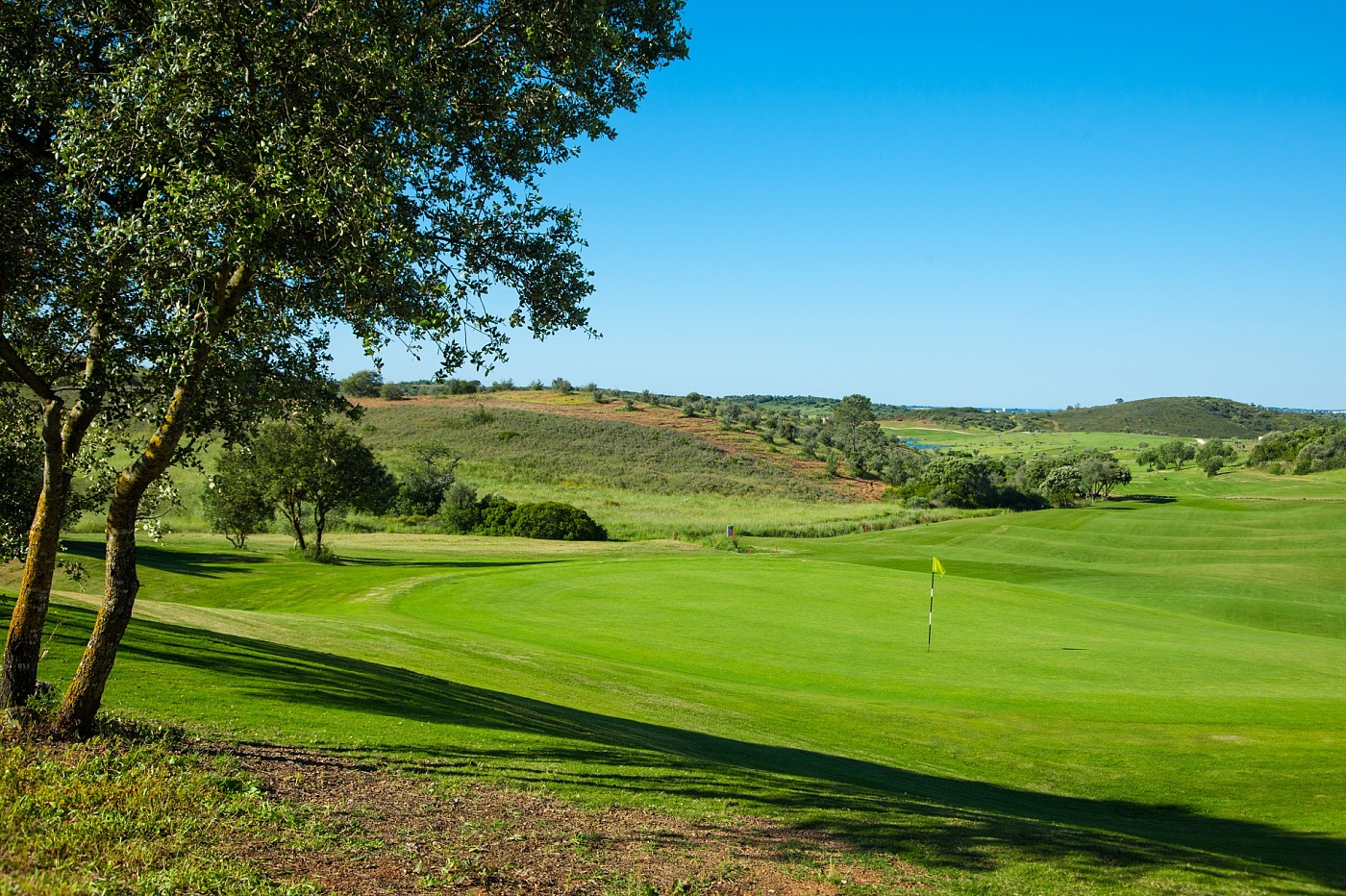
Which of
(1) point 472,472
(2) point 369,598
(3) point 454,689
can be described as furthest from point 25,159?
(1) point 472,472

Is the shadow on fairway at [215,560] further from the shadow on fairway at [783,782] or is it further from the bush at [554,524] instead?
the shadow on fairway at [783,782]

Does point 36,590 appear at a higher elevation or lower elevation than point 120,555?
lower

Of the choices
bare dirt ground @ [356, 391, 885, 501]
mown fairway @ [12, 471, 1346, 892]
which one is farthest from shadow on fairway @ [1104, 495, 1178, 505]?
mown fairway @ [12, 471, 1346, 892]

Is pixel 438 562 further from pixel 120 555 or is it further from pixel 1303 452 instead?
pixel 1303 452

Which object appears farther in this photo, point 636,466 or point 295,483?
point 636,466

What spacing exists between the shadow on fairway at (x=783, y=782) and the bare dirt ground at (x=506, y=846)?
78 centimetres

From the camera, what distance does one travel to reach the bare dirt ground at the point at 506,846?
6230 mm

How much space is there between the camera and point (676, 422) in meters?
115

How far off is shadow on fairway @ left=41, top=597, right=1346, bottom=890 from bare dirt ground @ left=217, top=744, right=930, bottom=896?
78 cm

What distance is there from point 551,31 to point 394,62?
2.07 metres

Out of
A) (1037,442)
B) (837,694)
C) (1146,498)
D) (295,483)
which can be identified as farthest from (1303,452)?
(295,483)

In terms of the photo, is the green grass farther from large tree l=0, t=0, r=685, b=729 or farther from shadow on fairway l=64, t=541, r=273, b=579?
large tree l=0, t=0, r=685, b=729

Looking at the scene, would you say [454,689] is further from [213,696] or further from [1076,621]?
[1076,621]

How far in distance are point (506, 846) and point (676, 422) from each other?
10869 cm
